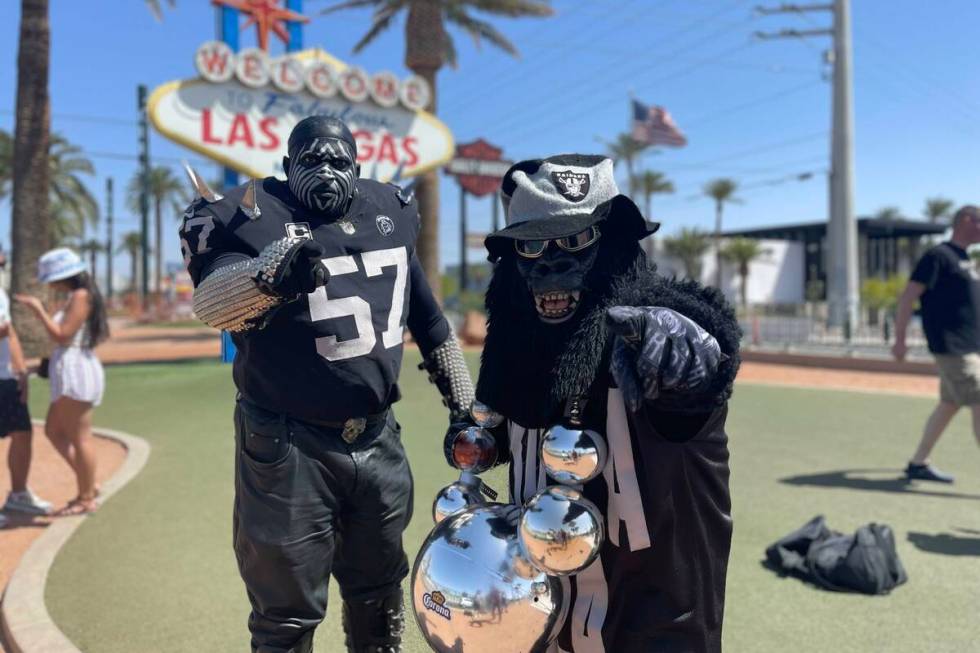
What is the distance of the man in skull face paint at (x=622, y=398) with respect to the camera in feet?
4.69

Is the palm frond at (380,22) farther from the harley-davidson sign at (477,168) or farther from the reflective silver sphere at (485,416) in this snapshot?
the reflective silver sphere at (485,416)

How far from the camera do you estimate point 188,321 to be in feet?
119

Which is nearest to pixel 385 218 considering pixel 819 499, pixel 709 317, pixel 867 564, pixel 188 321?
pixel 709 317

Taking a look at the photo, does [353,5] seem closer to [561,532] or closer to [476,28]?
[476,28]

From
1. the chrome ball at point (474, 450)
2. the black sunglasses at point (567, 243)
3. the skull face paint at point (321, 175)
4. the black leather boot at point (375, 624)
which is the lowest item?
the black leather boot at point (375, 624)

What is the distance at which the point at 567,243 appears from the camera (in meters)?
1.61

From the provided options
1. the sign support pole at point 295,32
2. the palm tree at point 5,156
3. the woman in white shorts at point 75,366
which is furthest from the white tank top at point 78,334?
the palm tree at point 5,156

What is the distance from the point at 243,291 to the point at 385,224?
1.99 feet

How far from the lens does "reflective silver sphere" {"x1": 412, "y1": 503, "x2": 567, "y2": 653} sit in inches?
59.0

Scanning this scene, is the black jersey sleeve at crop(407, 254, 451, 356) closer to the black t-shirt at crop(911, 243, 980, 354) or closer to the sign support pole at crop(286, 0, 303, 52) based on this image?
the black t-shirt at crop(911, 243, 980, 354)

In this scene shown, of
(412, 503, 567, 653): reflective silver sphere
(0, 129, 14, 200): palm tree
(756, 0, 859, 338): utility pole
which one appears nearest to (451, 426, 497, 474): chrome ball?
(412, 503, 567, 653): reflective silver sphere

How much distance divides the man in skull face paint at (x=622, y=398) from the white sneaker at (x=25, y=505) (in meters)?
Result: 4.38

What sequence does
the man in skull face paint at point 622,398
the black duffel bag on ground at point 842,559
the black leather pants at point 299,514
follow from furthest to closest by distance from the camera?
1. the black duffel bag on ground at point 842,559
2. the black leather pants at point 299,514
3. the man in skull face paint at point 622,398

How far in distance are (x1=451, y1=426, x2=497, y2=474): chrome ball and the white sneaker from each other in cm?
415
